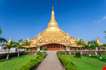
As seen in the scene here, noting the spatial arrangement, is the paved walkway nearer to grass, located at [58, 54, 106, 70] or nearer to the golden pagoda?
grass, located at [58, 54, 106, 70]

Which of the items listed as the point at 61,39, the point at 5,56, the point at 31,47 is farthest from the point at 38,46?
the point at 5,56

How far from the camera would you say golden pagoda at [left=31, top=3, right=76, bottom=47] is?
92300 mm

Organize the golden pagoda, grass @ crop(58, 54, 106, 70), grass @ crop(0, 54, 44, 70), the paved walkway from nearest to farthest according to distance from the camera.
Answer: grass @ crop(0, 54, 44, 70), grass @ crop(58, 54, 106, 70), the paved walkway, the golden pagoda

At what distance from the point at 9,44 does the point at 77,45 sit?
26682mm

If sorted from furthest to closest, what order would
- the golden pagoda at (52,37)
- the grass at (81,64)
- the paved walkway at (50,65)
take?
the golden pagoda at (52,37)
the paved walkway at (50,65)
the grass at (81,64)

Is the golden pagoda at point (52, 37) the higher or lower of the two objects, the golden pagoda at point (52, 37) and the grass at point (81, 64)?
the higher

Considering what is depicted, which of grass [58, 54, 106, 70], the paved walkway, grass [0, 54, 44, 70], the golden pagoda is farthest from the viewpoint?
the golden pagoda

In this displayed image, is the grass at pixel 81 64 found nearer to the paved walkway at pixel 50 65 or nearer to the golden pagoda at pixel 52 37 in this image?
the paved walkway at pixel 50 65

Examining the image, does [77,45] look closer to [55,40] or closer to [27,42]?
[55,40]

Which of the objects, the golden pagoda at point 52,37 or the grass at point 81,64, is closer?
the grass at point 81,64

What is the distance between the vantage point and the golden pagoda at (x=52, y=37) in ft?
303

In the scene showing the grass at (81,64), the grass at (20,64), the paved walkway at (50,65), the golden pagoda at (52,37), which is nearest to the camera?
the grass at (20,64)

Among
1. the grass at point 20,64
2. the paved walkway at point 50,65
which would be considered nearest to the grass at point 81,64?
the paved walkway at point 50,65

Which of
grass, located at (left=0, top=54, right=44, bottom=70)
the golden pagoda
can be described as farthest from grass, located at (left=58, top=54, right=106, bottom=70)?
the golden pagoda
